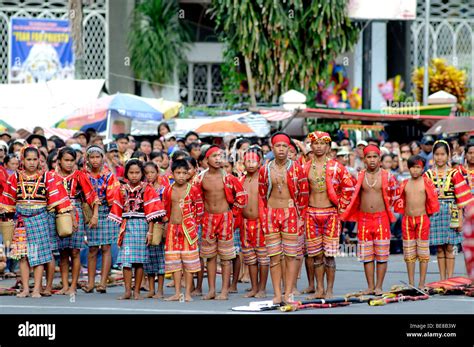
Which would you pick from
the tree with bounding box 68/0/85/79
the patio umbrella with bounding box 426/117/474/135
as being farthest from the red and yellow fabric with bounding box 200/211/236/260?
the tree with bounding box 68/0/85/79

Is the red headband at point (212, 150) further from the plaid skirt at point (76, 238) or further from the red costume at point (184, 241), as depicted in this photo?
the plaid skirt at point (76, 238)

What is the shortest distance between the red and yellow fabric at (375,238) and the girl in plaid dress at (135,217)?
93.7 inches

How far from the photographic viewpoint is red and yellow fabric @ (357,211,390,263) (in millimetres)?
12945

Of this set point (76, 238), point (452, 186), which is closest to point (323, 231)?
point (452, 186)

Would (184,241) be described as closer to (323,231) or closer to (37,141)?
(323,231)

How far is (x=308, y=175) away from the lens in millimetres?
12742

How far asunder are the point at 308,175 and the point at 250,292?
5.41 feet

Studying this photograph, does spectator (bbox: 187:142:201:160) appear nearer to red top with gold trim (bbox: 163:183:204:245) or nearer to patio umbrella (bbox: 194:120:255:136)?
red top with gold trim (bbox: 163:183:204:245)

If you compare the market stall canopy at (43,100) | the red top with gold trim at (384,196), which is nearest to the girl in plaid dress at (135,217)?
the red top with gold trim at (384,196)

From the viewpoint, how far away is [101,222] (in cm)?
1355

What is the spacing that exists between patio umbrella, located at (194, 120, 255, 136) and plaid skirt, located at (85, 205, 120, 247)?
325 inches

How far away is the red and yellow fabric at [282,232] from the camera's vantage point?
12117 millimetres

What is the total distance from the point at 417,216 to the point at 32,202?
4.59 m

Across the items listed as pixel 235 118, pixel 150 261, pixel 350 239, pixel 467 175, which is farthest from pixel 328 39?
pixel 150 261
